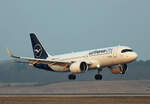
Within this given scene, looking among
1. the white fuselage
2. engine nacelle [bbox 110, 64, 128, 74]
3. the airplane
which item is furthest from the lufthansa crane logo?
engine nacelle [bbox 110, 64, 128, 74]

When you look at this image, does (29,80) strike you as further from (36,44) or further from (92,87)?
(92,87)

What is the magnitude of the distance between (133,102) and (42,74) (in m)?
69.3

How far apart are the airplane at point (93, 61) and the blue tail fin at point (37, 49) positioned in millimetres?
3296

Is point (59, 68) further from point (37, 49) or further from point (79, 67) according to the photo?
point (37, 49)

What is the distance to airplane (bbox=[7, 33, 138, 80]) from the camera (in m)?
61.1

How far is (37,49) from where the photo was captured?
77688mm

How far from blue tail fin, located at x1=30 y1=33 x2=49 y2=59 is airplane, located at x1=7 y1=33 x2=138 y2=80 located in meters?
3.30

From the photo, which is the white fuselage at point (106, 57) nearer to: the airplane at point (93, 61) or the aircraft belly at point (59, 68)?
the airplane at point (93, 61)

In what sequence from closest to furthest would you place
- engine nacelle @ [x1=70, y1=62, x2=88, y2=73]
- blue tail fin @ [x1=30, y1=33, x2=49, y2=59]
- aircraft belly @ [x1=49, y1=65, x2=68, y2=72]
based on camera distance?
engine nacelle @ [x1=70, y1=62, x2=88, y2=73]
aircraft belly @ [x1=49, y1=65, x2=68, y2=72]
blue tail fin @ [x1=30, y1=33, x2=49, y2=59]

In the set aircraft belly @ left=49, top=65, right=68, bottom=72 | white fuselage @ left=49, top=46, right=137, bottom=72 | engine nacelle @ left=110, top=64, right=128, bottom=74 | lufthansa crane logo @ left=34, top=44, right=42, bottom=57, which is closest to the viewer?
white fuselage @ left=49, top=46, right=137, bottom=72

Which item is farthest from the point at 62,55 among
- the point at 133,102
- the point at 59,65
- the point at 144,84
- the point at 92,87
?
the point at 133,102

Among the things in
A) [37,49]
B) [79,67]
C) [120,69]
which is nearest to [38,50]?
[37,49]

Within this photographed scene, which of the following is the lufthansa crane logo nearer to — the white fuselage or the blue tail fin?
the blue tail fin

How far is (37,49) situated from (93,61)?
17982 mm
